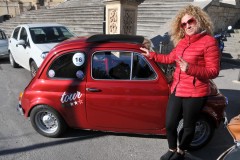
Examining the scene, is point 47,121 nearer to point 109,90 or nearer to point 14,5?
point 109,90

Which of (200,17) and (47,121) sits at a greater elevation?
(200,17)

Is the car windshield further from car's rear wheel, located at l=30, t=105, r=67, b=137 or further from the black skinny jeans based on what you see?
the black skinny jeans

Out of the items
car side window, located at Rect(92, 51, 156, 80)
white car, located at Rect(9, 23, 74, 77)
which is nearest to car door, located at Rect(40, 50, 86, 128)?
car side window, located at Rect(92, 51, 156, 80)

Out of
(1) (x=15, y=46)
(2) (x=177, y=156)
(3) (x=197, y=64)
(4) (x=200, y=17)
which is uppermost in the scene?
(4) (x=200, y=17)

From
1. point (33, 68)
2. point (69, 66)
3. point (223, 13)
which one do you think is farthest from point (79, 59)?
point (223, 13)

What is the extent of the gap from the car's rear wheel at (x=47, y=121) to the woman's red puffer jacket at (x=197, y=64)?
1.95 meters

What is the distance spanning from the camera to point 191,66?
277cm

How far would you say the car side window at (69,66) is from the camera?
3949mm

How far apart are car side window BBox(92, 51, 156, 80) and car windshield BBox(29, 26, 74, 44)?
14.0 ft

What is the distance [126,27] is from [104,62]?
14.0 feet

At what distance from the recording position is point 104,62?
3941 millimetres

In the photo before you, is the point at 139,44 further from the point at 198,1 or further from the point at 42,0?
the point at 42,0

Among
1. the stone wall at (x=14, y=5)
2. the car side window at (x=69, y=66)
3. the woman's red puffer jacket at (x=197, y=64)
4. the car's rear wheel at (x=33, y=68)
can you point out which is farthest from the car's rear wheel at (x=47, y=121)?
the stone wall at (x=14, y=5)

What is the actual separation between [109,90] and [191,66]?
4.82 ft
